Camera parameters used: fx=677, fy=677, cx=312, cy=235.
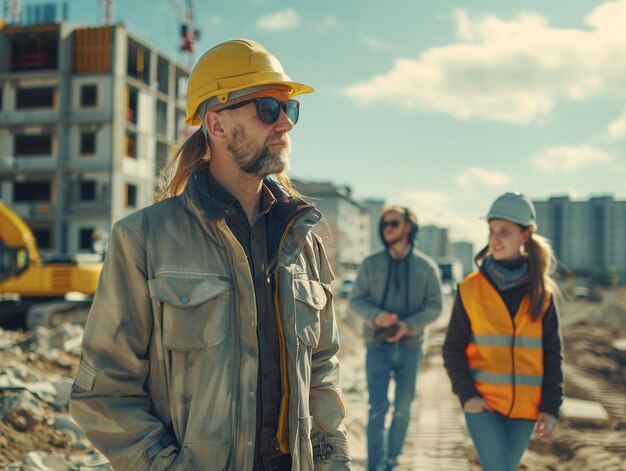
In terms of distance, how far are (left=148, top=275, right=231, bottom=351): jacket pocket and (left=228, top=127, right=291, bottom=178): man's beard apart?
1.55 feet

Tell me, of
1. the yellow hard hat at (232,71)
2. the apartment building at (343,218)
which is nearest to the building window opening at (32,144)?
the apartment building at (343,218)

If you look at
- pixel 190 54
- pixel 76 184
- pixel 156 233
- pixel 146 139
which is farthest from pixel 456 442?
pixel 190 54

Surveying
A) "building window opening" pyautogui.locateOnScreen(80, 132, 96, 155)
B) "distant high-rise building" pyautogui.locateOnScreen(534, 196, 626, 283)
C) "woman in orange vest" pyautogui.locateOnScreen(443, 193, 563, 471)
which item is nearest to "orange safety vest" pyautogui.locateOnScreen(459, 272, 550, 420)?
"woman in orange vest" pyautogui.locateOnScreen(443, 193, 563, 471)

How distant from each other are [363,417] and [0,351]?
5707 mm

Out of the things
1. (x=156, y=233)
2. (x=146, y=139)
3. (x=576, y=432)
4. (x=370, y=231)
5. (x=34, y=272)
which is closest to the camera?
(x=156, y=233)

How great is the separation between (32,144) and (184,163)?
45.8m

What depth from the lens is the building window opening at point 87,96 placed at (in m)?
44.2

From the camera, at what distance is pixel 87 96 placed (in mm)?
44250

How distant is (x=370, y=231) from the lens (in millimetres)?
118312

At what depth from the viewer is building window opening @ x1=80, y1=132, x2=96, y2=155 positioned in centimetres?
4375

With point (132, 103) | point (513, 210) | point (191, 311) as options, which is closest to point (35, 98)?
point (132, 103)

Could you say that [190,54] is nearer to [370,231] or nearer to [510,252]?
[370,231]

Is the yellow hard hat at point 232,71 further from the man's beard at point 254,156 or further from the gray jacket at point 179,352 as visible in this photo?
the gray jacket at point 179,352

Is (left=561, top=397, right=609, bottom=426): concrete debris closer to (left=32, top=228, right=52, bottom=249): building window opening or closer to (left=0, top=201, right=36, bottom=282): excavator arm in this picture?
(left=0, top=201, right=36, bottom=282): excavator arm
